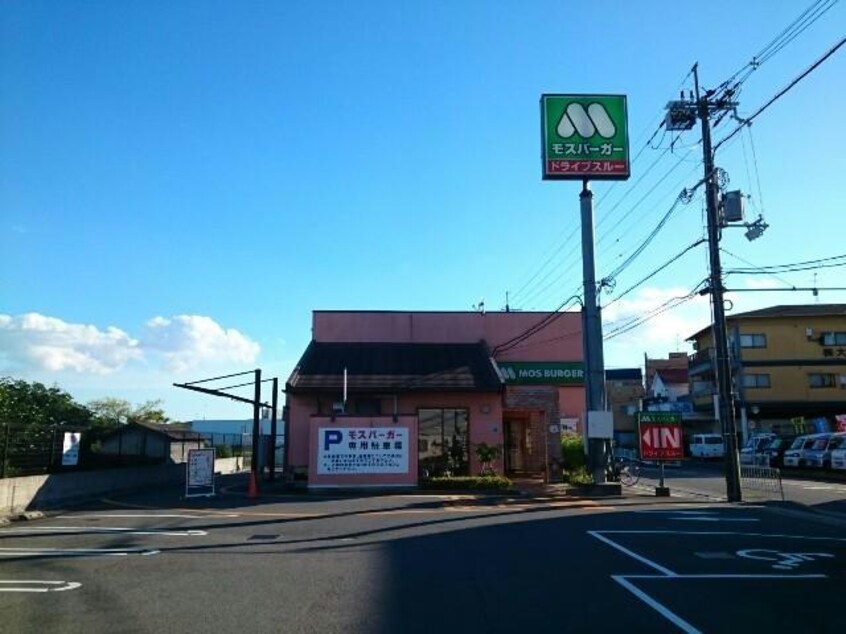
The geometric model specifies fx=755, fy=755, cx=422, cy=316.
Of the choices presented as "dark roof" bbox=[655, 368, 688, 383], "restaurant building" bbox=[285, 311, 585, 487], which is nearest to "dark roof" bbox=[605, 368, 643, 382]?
"dark roof" bbox=[655, 368, 688, 383]

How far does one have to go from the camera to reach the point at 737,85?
866 inches

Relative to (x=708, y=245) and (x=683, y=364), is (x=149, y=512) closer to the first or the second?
(x=708, y=245)

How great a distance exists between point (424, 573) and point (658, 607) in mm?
3188

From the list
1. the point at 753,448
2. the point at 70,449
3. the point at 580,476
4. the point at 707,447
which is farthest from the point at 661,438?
the point at 707,447

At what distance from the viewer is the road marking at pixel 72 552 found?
38.5ft

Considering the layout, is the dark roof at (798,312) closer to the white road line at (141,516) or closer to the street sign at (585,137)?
the street sign at (585,137)

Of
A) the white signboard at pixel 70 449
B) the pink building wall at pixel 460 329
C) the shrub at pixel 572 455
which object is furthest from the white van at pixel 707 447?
the white signboard at pixel 70 449

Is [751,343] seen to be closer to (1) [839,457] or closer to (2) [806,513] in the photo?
(1) [839,457]

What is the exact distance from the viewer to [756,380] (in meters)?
58.0

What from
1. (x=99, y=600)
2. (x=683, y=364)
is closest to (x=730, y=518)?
(x=99, y=600)

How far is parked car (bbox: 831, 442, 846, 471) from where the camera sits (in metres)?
32.5

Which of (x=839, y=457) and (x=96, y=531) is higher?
(x=839, y=457)

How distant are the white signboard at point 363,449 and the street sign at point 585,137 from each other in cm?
1032

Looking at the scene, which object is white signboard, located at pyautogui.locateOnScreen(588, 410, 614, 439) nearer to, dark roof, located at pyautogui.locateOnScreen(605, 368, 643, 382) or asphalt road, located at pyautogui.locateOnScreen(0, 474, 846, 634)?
asphalt road, located at pyautogui.locateOnScreen(0, 474, 846, 634)
